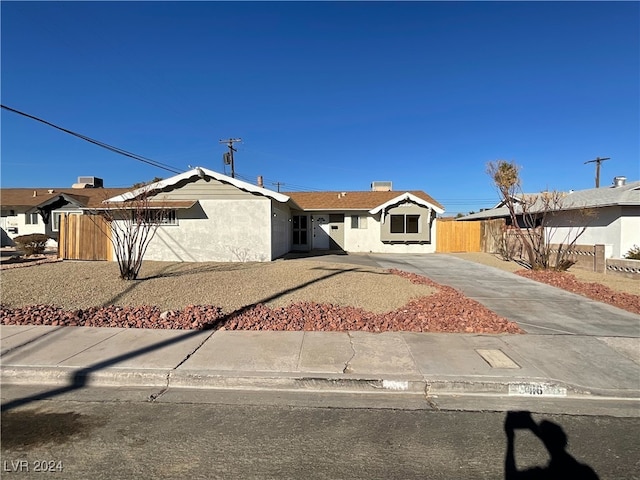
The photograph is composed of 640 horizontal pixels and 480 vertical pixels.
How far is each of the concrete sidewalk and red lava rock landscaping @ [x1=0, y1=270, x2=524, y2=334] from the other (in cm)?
31

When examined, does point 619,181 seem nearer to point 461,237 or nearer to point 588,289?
point 461,237

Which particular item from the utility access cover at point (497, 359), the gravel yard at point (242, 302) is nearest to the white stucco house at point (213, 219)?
the gravel yard at point (242, 302)

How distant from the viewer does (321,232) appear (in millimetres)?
23078

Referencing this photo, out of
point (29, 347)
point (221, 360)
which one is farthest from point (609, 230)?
point (29, 347)

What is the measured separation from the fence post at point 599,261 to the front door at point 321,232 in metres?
13.6

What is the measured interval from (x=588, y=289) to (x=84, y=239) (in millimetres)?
18272

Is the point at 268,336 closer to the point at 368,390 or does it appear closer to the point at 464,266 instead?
the point at 368,390

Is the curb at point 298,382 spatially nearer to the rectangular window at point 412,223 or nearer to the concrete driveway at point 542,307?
the concrete driveway at point 542,307

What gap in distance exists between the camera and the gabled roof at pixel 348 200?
22.4 m

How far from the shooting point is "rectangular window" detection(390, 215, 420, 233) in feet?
71.5

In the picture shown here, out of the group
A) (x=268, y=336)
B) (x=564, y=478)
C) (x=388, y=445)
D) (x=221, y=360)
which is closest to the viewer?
(x=564, y=478)

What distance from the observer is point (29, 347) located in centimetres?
516

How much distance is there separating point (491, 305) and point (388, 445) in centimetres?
599

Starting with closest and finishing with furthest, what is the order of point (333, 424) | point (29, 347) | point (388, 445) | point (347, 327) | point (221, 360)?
point (388, 445), point (333, 424), point (221, 360), point (29, 347), point (347, 327)
